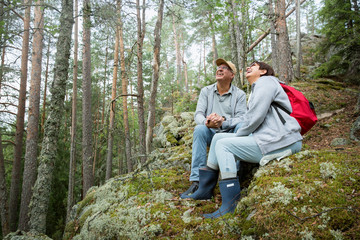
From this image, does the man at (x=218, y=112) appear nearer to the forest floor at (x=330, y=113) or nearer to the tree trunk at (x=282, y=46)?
the forest floor at (x=330, y=113)

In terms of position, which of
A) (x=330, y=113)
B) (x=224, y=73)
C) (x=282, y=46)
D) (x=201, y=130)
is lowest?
(x=201, y=130)

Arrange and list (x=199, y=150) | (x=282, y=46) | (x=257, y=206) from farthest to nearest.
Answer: (x=282, y=46) < (x=199, y=150) < (x=257, y=206)

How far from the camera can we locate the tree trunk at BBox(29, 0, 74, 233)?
4.09 m

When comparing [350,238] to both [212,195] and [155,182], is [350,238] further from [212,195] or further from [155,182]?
[155,182]

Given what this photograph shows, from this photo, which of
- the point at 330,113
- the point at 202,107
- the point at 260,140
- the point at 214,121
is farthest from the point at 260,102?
the point at 330,113

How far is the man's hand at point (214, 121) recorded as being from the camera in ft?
10.2

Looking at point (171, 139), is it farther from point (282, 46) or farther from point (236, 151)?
point (282, 46)

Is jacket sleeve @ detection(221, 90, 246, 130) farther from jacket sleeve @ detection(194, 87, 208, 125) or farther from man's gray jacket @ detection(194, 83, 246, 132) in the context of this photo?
jacket sleeve @ detection(194, 87, 208, 125)

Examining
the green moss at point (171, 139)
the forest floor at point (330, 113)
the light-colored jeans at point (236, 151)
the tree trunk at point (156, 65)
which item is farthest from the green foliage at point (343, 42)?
the light-colored jeans at point (236, 151)

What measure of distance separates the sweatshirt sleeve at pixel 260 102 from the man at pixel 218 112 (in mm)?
741

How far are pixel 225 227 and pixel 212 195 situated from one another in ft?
3.18

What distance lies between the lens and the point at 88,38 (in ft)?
32.4

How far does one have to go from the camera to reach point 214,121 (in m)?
3.11

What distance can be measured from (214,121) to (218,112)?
21.0 inches
